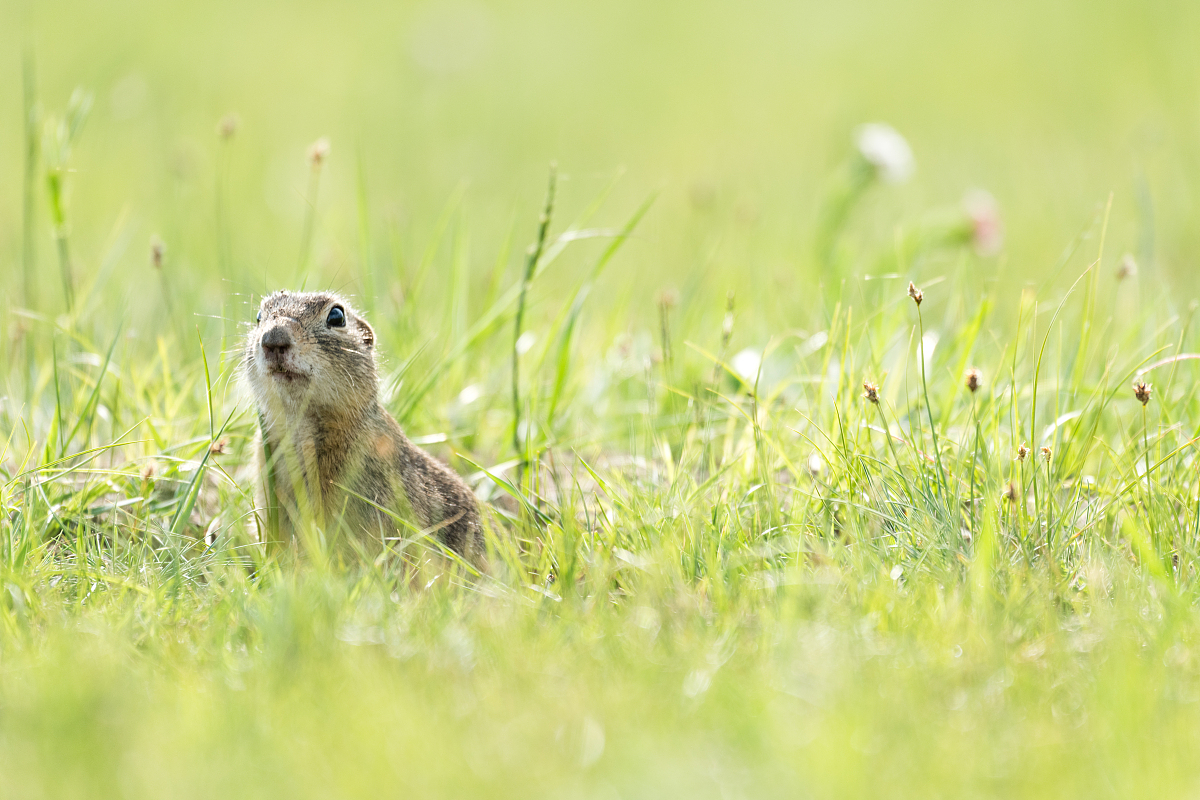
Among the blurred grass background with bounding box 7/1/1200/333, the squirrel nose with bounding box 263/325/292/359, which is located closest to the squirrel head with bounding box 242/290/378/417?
A: the squirrel nose with bounding box 263/325/292/359

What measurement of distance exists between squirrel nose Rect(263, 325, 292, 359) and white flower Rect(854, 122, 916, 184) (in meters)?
3.08

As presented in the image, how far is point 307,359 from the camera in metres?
3.57

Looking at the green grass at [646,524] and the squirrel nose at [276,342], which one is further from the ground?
the squirrel nose at [276,342]

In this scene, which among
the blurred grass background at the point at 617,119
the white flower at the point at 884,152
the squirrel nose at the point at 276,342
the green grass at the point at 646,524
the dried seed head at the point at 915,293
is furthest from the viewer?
the blurred grass background at the point at 617,119

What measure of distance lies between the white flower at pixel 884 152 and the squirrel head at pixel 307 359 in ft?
9.09

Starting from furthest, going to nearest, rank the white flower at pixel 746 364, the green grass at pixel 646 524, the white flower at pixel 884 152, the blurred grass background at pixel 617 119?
the blurred grass background at pixel 617 119 < the white flower at pixel 884 152 < the white flower at pixel 746 364 < the green grass at pixel 646 524

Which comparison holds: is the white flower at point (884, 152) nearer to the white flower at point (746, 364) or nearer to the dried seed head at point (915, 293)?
the white flower at point (746, 364)

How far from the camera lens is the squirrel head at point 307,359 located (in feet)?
11.6

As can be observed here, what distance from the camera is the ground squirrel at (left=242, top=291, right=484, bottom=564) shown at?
11.7 ft

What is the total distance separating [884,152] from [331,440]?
3.07m

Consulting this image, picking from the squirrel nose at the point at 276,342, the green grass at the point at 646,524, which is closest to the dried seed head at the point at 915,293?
the green grass at the point at 646,524

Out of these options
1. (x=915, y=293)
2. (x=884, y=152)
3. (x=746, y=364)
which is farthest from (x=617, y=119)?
(x=915, y=293)

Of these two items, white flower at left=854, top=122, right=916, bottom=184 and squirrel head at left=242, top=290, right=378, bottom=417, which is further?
white flower at left=854, top=122, right=916, bottom=184

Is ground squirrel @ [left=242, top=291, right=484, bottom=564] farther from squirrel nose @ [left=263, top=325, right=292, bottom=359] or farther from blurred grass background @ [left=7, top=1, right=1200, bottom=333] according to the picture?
blurred grass background @ [left=7, top=1, right=1200, bottom=333]
